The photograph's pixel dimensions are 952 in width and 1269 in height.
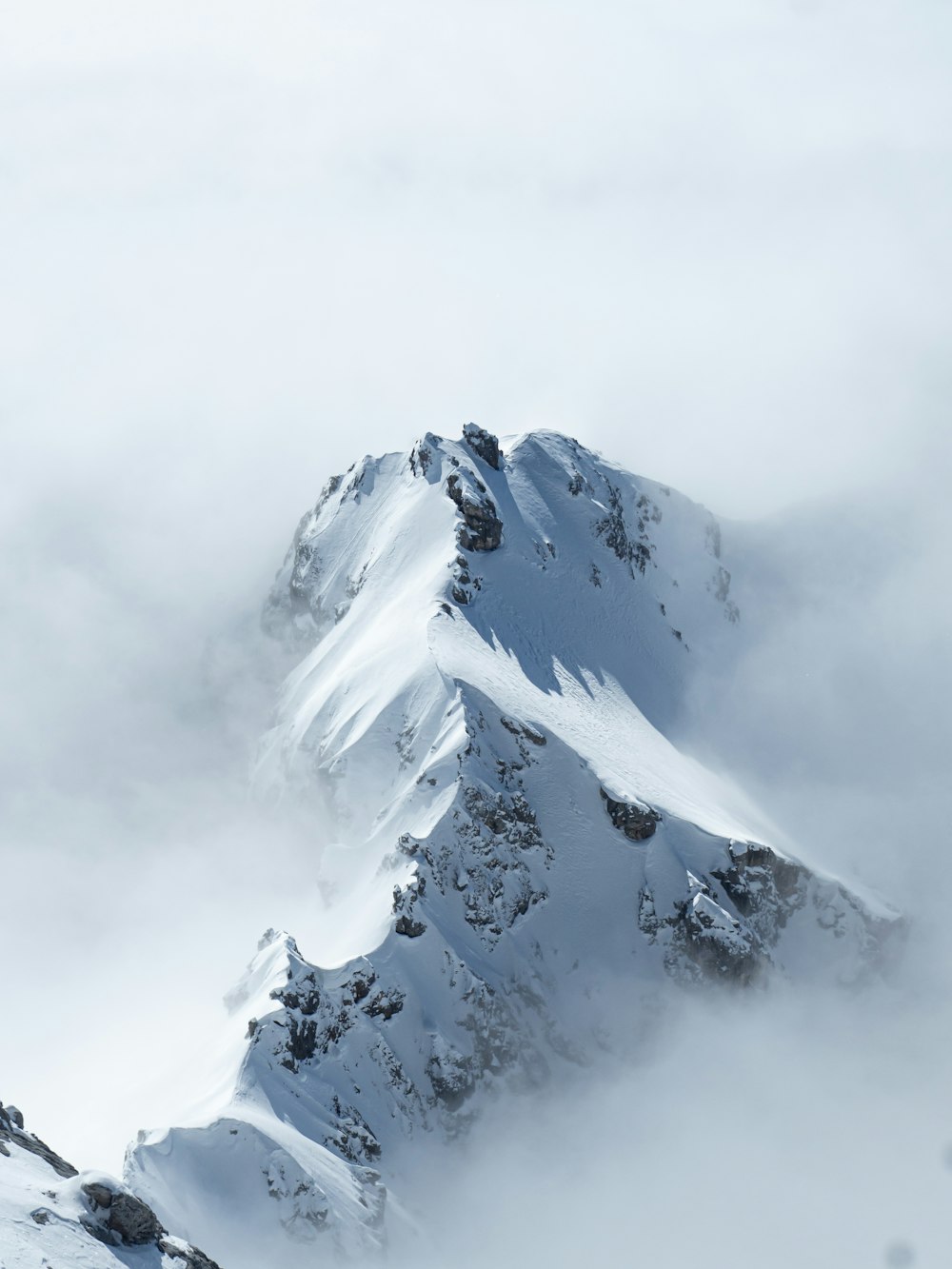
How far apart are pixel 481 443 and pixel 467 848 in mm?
61678

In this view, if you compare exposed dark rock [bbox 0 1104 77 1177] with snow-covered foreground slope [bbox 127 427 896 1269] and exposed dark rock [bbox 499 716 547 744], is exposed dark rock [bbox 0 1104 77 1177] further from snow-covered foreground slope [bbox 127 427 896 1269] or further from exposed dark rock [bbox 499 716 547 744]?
exposed dark rock [bbox 499 716 547 744]

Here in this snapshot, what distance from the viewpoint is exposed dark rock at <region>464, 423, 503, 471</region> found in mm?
174750

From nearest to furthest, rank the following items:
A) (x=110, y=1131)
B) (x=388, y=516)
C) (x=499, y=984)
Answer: (x=110, y=1131) < (x=499, y=984) < (x=388, y=516)

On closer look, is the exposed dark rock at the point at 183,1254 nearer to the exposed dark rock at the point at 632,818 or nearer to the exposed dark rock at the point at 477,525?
the exposed dark rock at the point at 632,818

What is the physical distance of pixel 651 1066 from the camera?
5320 inches

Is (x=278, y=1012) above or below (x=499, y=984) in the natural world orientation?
below

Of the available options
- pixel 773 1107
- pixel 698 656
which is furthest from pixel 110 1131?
pixel 698 656

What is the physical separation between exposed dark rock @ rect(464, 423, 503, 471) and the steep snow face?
4634 inches

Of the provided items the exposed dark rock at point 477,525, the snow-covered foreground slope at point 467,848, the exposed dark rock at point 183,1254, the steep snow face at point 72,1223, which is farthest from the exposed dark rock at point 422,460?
the exposed dark rock at point 183,1254

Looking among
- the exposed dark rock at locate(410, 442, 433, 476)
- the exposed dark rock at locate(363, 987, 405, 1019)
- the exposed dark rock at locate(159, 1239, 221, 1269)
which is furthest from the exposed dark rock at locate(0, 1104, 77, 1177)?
the exposed dark rock at locate(410, 442, 433, 476)

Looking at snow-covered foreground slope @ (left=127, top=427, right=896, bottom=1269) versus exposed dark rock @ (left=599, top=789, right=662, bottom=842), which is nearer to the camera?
snow-covered foreground slope @ (left=127, top=427, right=896, bottom=1269)

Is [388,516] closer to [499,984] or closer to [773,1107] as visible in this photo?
[499,984]

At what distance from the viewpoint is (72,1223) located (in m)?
64.1

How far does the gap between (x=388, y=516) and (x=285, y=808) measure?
3927 cm
